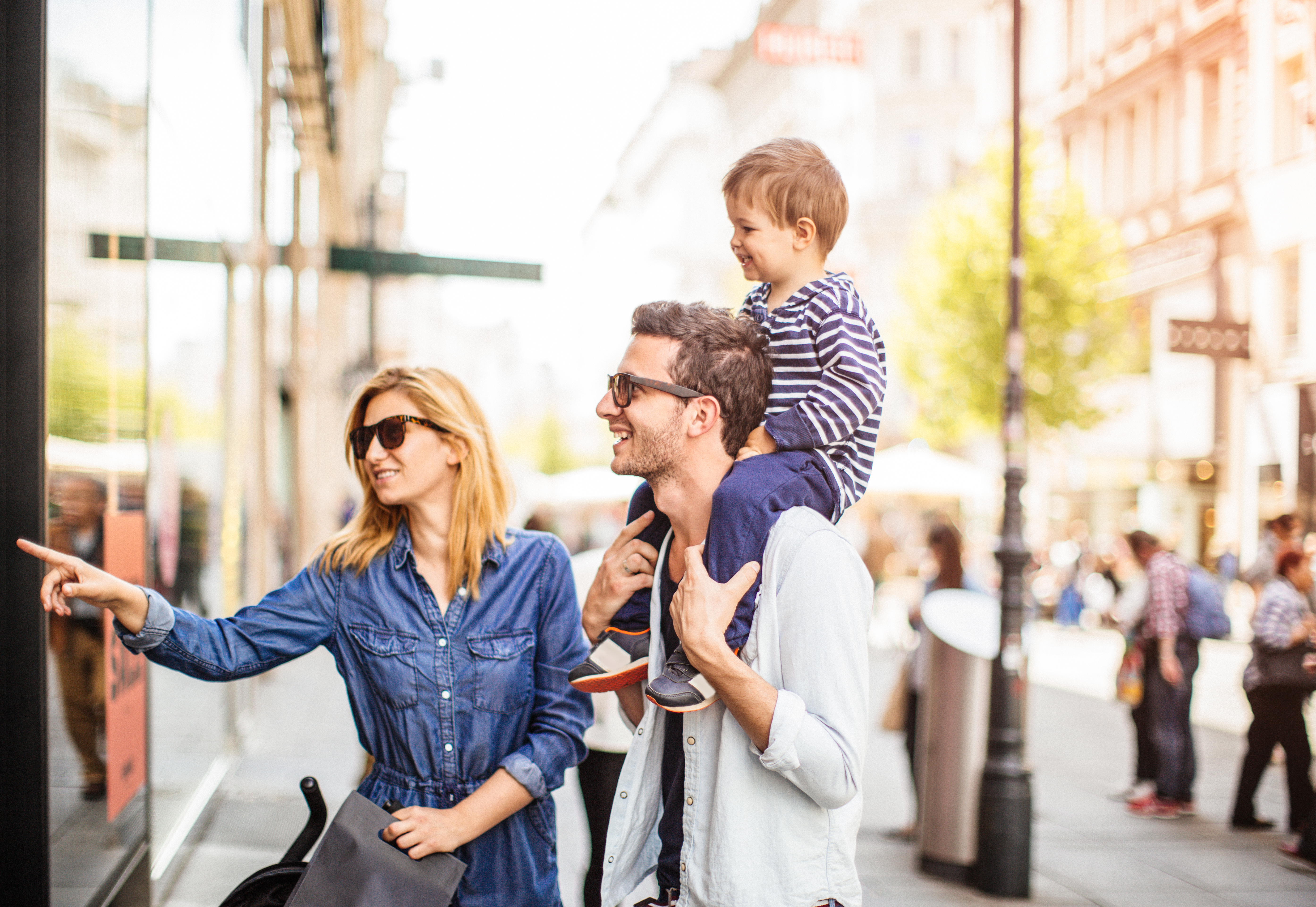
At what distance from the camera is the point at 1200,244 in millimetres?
24531

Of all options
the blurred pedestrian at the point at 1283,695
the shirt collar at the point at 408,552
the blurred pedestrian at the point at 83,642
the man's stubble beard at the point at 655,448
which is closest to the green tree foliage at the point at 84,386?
the blurred pedestrian at the point at 83,642

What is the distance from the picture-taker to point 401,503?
→ 293 cm

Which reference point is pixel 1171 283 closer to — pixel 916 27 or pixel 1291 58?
pixel 1291 58

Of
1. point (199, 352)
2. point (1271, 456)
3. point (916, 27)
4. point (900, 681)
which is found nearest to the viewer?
point (199, 352)

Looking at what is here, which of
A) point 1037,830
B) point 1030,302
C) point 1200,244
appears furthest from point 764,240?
point 1200,244

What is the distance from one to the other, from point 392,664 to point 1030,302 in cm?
2487

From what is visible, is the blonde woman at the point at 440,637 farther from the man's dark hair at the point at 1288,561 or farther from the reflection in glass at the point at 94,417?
the man's dark hair at the point at 1288,561

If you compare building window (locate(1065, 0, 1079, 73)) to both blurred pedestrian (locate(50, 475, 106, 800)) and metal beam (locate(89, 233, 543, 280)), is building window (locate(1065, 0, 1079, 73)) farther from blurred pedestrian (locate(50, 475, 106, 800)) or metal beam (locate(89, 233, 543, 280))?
blurred pedestrian (locate(50, 475, 106, 800))

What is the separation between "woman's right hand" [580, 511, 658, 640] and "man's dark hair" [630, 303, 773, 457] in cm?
35

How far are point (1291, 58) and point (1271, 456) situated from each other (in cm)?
797

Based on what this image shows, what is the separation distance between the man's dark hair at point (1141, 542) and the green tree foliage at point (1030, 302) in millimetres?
16127

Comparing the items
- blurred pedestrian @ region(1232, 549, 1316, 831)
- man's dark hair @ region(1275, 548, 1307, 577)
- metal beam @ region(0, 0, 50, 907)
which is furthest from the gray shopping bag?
man's dark hair @ region(1275, 548, 1307, 577)

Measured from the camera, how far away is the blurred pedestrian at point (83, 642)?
3.29m

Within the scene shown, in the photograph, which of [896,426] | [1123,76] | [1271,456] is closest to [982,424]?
[1271,456]
